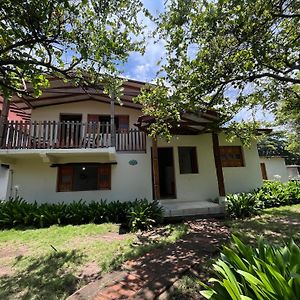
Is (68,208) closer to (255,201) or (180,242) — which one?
(180,242)

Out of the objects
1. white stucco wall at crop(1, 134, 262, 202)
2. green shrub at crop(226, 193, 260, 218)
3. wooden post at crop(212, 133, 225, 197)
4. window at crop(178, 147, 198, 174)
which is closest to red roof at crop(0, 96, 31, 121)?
white stucco wall at crop(1, 134, 262, 202)

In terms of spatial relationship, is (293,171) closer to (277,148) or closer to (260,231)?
(277,148)

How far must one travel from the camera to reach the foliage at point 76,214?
7179 mm

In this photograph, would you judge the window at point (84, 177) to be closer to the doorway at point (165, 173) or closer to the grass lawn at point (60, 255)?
the grass lawn at point (60, 255)

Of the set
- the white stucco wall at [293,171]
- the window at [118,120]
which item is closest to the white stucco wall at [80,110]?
the window at [118,120]

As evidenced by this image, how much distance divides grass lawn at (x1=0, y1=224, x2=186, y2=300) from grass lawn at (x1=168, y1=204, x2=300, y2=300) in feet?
4.73

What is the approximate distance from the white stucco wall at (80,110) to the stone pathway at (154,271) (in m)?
7.31

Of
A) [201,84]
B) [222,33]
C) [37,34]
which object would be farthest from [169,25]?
[37,34]

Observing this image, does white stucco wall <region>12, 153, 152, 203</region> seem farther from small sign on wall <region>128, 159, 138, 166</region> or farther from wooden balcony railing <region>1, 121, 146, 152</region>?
wooden balcony railing <region>1, 121, 146, 152</region>

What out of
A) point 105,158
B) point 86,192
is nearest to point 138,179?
point 105,158

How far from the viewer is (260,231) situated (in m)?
5.79

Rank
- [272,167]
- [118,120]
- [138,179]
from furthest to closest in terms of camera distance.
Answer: [272,167] → [118,120] → [138,179]

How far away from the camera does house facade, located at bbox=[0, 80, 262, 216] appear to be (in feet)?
28.0

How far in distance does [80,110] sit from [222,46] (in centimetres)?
761
